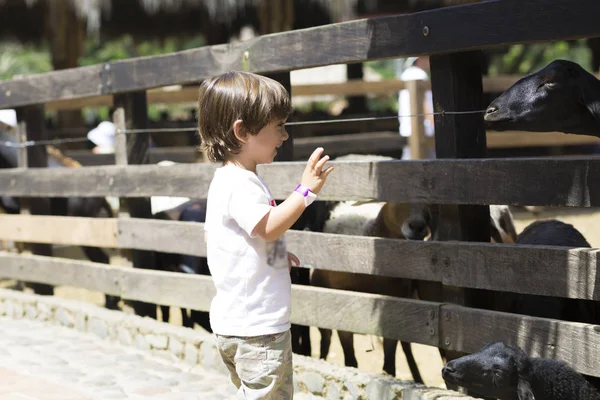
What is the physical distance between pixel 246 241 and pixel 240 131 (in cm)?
41

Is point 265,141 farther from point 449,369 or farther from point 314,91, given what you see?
point 314,91

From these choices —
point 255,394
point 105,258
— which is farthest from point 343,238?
point 105,258

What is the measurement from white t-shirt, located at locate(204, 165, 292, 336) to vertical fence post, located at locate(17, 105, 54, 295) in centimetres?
517

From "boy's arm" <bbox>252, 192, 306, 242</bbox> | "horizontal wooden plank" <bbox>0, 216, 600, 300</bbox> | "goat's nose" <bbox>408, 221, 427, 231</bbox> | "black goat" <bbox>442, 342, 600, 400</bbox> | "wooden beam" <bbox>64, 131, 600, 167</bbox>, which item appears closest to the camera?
"boy's arm" <bbox>252, 192, 306, 242</bbox>

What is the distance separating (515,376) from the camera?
12.5 ft

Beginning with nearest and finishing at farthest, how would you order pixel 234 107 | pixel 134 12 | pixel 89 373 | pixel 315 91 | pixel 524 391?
A: pixel 234 107 → pixel 524 391 → pixel 89 373 → pixel 315 91 → pixel 134 12

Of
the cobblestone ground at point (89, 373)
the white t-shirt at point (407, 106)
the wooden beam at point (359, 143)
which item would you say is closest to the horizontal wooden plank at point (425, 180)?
the cobblestone ground at point (89, 373)

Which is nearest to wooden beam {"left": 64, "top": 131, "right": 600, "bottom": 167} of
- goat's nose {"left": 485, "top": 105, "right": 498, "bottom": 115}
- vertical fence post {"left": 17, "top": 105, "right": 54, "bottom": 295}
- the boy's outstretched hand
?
vertical fence post {"left": 17, "top": 105, "right": 54, "bottom": 295}

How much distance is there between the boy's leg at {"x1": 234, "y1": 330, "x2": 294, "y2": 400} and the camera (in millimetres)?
3408

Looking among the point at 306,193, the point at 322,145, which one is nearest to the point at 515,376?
the point at 306,193

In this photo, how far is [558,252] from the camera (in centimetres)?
406

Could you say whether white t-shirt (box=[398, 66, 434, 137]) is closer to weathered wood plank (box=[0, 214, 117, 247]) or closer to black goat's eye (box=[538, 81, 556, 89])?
weathered wood plank (box=[0, 214, 117, 247])

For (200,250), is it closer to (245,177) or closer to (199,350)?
(199,350)

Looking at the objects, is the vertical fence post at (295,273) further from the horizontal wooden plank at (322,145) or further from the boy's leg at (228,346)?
the horizontal wooden plank at (322,145)
